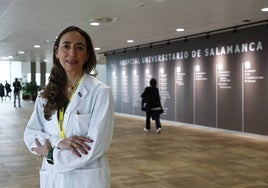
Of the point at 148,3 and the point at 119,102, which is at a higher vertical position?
the point at 148,3

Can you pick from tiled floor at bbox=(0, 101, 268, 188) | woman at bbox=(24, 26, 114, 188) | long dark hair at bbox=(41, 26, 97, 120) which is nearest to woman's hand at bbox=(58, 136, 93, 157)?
woman at bbox=(24, 26, 114, 188)

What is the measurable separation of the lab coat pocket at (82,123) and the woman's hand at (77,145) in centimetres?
6

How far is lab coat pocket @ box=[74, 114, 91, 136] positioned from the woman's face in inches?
10.6

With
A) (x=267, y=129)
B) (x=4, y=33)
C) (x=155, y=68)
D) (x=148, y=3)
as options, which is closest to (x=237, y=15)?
(x=148, y=3)

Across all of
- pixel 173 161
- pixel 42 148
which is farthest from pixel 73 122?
pixel 173 161

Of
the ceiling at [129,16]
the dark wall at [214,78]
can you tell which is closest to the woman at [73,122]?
the ceiling at [129,16]

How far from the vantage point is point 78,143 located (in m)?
1.72

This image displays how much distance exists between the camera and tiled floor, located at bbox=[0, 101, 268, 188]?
5.61 m

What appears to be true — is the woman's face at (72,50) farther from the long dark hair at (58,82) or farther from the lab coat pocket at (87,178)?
the lab coat pocket at (87,178)

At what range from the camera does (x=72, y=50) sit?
188 cm

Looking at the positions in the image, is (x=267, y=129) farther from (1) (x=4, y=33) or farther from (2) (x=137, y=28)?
(1) (x=4, y=33)

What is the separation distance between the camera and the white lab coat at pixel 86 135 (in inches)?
68.7

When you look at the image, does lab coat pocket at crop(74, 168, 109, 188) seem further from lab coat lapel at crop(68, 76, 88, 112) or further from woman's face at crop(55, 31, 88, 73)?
woman's face at crop(55, 31, 88, 73)

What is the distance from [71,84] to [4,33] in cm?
1136
